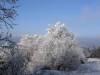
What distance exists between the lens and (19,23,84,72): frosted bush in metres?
42.3

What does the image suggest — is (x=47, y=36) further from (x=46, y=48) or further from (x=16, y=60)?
(x=16, y=60)

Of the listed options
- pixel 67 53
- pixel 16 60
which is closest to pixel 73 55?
pixel 67 53

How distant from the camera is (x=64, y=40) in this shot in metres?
45.8

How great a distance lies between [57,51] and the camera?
42.4m

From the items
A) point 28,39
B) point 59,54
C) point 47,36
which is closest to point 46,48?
point 59,54

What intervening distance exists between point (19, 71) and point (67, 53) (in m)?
24.2

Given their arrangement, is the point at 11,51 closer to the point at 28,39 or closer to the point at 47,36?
the point at 47,36

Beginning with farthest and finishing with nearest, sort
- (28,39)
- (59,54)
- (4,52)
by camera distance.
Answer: (28,39) < (59,54) < (4,52)

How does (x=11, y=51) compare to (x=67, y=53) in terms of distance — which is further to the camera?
(x=67, y=53)

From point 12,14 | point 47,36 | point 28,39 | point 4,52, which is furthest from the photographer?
point 28,39

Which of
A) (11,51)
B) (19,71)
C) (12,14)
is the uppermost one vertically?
(12,14)

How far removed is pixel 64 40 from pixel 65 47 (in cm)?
208

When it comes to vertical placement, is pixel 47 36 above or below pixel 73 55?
above

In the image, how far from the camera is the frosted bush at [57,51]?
139 ft
